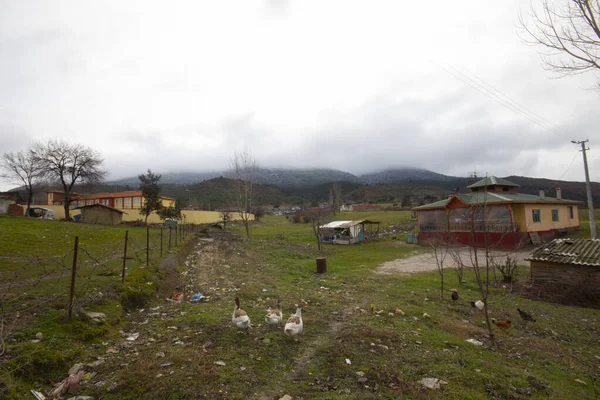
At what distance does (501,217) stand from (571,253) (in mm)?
14950

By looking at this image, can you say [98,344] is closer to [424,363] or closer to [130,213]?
[424,363]

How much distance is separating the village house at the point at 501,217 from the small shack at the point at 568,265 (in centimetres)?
960

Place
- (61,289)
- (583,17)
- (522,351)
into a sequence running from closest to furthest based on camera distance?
(583,17), (522,351), (61,289)

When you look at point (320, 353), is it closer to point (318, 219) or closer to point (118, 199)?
point (318, 219)

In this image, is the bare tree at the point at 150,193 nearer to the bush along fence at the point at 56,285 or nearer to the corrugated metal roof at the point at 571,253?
the bush along fence at the point at 56,285

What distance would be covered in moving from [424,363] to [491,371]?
109 cm

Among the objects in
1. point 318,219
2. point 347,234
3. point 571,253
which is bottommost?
point 347,234

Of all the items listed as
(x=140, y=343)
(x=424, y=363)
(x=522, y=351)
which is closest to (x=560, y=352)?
(x=522, y=351)

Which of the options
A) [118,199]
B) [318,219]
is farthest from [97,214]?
[318,219]

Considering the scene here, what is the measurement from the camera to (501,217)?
2578cm

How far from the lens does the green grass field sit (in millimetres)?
3971

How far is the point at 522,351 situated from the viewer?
20.3ft

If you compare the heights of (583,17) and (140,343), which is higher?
(583,17)

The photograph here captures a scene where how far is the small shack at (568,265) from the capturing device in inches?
442
